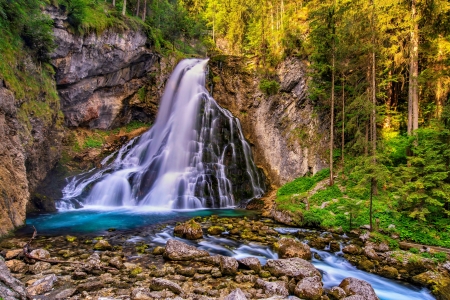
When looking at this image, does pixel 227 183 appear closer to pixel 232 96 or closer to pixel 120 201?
pixel 120 201

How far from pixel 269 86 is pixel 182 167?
9953 millimetres

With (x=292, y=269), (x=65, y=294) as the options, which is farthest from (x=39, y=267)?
(x=292, y=269)

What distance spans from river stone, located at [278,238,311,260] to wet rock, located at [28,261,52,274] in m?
6.89

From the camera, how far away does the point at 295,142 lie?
19078 mm

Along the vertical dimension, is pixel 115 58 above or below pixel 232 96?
above

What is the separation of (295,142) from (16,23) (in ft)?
59.6

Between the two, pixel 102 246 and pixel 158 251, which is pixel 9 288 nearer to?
pixel 158 251

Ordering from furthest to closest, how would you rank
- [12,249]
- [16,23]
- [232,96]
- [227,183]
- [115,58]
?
[232,96] → [115,58] → [227,183] → [16,23] → [12,249]

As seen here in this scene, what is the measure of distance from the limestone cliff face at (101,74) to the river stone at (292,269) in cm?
1845

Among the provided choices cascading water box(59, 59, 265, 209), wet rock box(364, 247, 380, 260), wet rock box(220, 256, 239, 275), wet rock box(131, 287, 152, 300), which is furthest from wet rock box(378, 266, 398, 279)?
cascading water box(59, 59, 265, 209)

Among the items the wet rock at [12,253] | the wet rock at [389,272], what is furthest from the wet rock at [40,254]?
the wet rock at [389,272]

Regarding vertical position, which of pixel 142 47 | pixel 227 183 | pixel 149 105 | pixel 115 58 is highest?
pixel 142 47

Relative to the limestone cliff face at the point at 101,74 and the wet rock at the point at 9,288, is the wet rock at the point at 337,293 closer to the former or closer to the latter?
the wet rock at the point at 9,288

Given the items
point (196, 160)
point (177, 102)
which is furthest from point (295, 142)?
point (177, 102)
